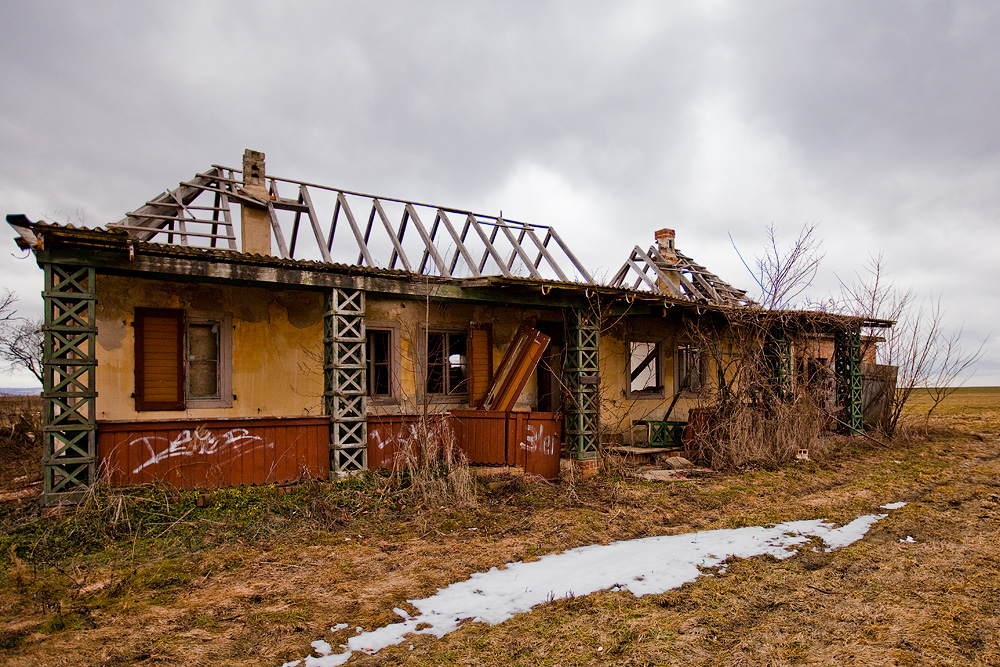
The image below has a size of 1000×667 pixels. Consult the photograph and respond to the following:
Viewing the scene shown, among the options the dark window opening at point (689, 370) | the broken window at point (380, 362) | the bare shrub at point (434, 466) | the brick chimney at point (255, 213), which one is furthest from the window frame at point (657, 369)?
the brick chimney at point (255, 213)

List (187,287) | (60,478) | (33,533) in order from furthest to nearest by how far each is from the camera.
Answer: (187,287) → (60,478) → (33,533)

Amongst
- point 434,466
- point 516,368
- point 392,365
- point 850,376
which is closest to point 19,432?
point 392,365

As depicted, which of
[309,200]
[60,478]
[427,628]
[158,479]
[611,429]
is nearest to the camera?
[427,628]

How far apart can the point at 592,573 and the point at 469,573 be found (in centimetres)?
119

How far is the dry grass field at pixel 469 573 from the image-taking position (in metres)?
4.12

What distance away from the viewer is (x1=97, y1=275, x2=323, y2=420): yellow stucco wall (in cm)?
867

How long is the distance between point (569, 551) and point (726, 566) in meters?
1.63

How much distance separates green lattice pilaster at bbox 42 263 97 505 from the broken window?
14.4 ft

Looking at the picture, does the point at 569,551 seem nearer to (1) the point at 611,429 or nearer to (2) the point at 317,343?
(2) the point at 317,343

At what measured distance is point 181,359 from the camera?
9156mm

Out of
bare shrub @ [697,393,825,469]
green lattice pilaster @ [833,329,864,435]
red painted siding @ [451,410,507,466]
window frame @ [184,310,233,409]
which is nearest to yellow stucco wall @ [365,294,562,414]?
red painted siding @ [451,410,507,466]

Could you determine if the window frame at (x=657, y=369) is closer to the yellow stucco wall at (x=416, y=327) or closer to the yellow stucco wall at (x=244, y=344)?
the yellow stucco wall at (x=416, y=327)

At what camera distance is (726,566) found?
19.5ft

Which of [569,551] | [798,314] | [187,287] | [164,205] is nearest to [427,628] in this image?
[569,551]
